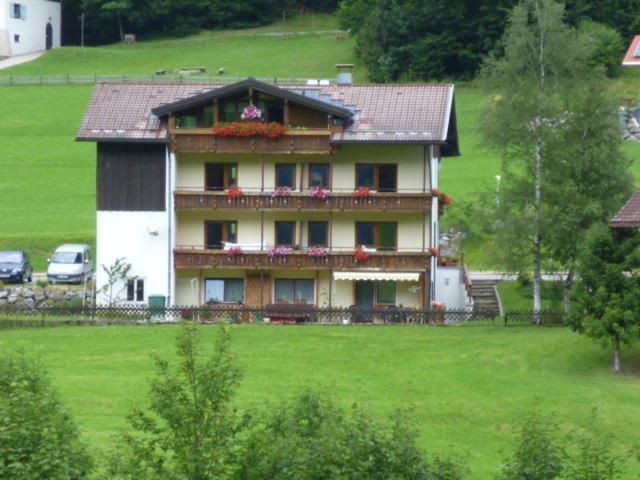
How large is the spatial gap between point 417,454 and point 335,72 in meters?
90.7

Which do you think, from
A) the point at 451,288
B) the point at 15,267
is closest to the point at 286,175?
the point at 451,288

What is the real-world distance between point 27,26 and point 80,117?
36882 millimetres

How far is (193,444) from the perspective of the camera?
34.8 m

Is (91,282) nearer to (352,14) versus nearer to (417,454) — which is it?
(417,454)

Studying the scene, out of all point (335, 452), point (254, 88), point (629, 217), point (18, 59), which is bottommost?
point (335, 452)

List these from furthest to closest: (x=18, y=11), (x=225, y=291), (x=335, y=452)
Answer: (x=18, y=11) → (x=225, y=291) → (x=335, y=452)

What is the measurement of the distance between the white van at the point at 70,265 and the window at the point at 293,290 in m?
8.43

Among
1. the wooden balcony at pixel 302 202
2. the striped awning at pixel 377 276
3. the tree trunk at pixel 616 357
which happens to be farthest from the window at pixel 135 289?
the tree trunk at pixel 616 357

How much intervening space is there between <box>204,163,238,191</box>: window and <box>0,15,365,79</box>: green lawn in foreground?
183 feet

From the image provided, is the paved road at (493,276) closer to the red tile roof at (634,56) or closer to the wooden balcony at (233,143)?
the red tile roof at (634,56)

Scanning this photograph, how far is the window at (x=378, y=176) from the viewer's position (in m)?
66.4

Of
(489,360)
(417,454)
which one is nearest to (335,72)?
(489,360)

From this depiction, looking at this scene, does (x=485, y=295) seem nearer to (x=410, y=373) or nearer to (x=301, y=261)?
(x=301, y=261)

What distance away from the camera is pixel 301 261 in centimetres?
6550
